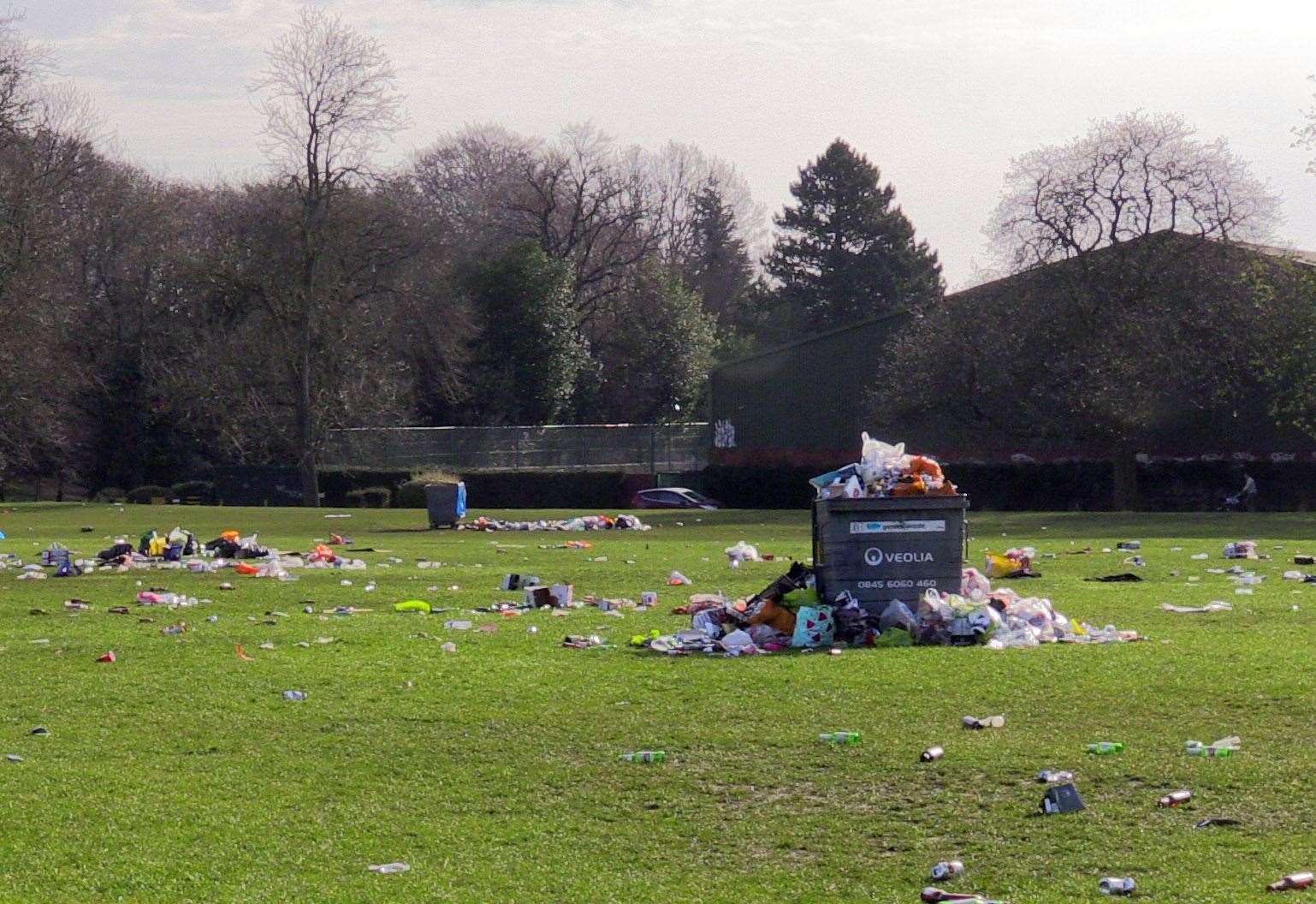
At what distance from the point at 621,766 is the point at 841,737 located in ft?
4.24

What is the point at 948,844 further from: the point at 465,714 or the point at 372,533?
the point at 372,533

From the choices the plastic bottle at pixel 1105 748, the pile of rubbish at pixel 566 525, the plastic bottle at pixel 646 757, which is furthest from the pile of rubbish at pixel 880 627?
the pile of rubbish at pixel 566 525

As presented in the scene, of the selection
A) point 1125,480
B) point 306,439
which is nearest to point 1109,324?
point 1125,480

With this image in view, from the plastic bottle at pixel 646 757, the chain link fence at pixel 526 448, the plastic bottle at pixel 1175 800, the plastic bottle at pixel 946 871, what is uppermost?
the chain link fence at pixel 526 448

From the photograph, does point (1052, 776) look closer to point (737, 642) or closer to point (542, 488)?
point (737, 642)

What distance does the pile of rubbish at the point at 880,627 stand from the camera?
12.2 m

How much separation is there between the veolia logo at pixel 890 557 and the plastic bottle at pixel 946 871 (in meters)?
6.47

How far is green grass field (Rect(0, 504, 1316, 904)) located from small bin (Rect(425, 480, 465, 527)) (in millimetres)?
20343

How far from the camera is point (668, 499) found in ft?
167

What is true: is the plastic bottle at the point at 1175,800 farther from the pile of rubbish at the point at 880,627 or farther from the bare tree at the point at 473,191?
the bare tree at the point at 473,191

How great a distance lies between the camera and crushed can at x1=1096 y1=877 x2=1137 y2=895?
579 centimetres

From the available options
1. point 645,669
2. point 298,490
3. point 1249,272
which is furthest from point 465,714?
point 298,490

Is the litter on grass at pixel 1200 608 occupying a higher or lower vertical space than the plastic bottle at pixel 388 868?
higher

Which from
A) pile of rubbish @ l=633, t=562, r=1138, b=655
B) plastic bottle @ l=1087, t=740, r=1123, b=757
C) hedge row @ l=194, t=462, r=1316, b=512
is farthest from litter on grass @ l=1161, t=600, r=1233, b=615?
hedge row @ l=194, t=462, r=1316, b=512
